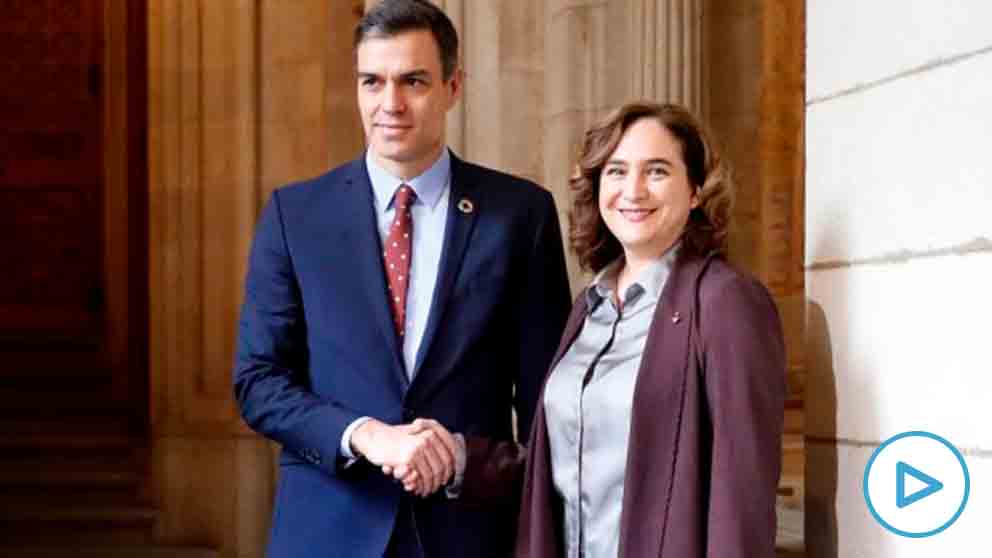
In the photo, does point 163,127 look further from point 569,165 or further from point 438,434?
point 438,434

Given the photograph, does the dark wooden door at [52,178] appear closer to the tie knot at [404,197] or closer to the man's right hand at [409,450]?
the tie knot at [404,197]

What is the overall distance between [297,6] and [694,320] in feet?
16.7

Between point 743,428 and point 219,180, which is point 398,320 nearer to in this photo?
point 743,428

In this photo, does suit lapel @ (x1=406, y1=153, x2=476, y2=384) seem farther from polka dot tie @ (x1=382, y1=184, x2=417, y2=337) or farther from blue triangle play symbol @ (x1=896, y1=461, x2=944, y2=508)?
blue triangle play symbol @ (x1=896, y1=461, x2=944, y2=508)

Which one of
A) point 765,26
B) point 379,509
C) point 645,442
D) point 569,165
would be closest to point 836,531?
point 645,442

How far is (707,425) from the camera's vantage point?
88.5 inches

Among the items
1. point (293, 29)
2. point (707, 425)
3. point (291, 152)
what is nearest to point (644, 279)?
point (707, 425)

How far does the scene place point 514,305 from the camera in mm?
2715

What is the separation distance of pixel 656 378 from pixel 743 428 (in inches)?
5.9

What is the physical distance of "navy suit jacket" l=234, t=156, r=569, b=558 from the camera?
8.59 ft

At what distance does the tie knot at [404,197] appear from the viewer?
2703mm

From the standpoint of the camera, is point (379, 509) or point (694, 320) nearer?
point (694, 320)

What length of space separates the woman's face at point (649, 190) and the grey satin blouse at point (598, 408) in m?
0.05

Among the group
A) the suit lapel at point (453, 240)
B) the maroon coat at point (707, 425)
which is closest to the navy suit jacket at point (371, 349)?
the suit lapel at point (453, 240)
